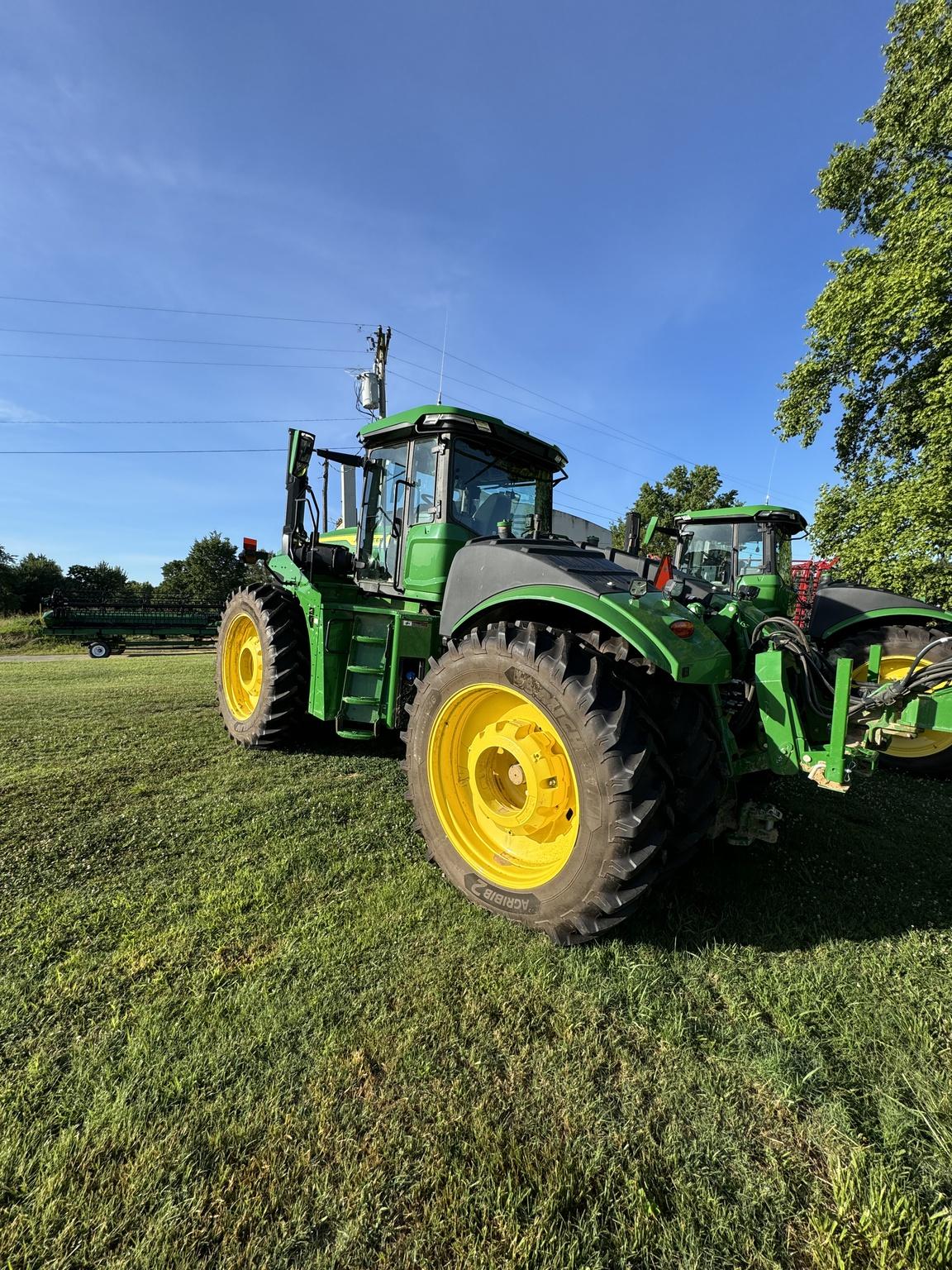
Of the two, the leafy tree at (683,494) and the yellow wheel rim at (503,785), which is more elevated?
the leafy tree at (683,494)

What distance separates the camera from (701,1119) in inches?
60.7

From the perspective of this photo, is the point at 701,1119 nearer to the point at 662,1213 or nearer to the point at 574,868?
the point at 662,1213

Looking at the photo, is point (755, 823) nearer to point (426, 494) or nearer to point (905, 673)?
point (426, 494)

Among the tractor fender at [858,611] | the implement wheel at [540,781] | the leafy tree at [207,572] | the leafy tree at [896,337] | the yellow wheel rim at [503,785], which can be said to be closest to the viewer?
the implement wheel at [540,781]

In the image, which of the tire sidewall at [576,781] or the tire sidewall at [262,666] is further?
the tire sidewall at [262,666]

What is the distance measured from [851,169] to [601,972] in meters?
17.2

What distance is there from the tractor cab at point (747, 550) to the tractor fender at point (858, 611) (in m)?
0.99

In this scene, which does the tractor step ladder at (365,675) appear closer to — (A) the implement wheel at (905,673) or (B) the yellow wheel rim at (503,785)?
(B) the yellow wheel rim at (503,785)

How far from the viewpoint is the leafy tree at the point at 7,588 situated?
118ft

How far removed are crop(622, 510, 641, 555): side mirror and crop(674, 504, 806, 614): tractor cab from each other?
112 inches

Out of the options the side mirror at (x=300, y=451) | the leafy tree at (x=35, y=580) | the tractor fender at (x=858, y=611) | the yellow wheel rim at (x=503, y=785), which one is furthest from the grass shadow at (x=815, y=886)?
the leafy tree at (x=35, y=580)

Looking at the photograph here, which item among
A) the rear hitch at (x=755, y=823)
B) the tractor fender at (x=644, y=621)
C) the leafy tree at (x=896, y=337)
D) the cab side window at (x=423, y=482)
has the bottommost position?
the rear hitch at (x=755, y=823)

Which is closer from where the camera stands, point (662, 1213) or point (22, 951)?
point (662, 1213)

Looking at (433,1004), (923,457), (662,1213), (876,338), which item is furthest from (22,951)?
(876,338)
